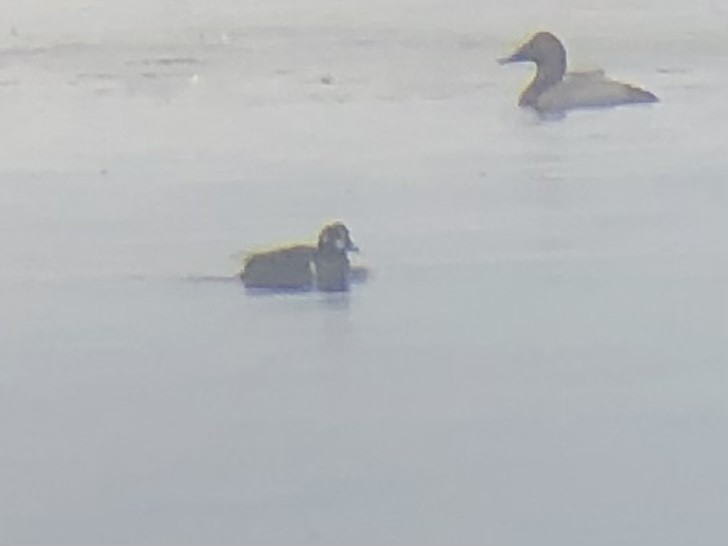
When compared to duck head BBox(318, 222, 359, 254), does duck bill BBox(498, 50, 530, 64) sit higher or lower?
higher

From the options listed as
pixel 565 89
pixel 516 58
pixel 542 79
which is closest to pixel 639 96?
pixel 565 89

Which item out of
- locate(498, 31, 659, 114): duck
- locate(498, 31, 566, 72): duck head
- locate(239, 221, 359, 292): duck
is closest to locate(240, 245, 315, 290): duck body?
locate(239, 221, 359, 292): duck

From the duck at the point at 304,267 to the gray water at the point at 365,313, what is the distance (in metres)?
0.06

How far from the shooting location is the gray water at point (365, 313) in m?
3.16

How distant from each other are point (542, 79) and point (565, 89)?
0.39 ft

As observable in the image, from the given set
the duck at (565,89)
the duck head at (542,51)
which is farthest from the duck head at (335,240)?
the duck head at (542,51)

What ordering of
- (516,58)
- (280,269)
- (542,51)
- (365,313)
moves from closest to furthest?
(365,313) < (280,269) < (542,51) < (516,58)

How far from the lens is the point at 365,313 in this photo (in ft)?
13.8

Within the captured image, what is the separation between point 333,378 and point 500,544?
0.86 m

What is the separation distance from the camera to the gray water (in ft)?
10.4

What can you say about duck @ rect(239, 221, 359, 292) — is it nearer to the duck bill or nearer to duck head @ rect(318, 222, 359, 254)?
duck head @ rect(318, 222, 359, 254)

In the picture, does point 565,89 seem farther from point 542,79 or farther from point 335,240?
point 335,240

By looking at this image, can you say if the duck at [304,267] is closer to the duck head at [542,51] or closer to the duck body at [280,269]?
the duck body at [280,269]

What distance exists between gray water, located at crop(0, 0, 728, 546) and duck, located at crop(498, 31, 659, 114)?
0.25 feet
